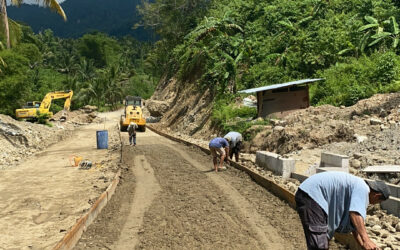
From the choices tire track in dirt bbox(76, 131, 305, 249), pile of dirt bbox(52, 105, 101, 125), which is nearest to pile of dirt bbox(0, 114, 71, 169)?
tire track in dirt bbox(76, 131, 305, 249)

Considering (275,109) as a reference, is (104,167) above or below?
below

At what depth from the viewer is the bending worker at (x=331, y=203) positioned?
3598 millimetres

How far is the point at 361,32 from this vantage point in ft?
73.2

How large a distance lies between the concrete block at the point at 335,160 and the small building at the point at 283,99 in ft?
27.5

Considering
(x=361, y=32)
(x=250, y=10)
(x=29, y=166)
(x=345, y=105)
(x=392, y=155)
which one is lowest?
(x=29, y=166)

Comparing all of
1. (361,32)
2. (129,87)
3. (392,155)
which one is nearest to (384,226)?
(392,155)

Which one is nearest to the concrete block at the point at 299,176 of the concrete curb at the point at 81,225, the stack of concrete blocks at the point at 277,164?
the stack of concrete blocks at the point at 277,164

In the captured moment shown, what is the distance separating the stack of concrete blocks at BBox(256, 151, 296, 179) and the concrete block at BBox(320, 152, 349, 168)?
0.91m

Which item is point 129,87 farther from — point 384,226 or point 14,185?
point 384,226

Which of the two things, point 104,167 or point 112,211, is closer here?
point 112,211

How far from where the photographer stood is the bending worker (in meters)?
3.60

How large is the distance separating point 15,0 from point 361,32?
19.1 meters

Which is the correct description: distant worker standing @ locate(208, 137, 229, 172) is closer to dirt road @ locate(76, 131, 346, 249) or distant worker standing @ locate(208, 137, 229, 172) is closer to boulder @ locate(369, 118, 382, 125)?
dirt road @ locate(76, 131, 346, 249)

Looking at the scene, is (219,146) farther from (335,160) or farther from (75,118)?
(75,118)
